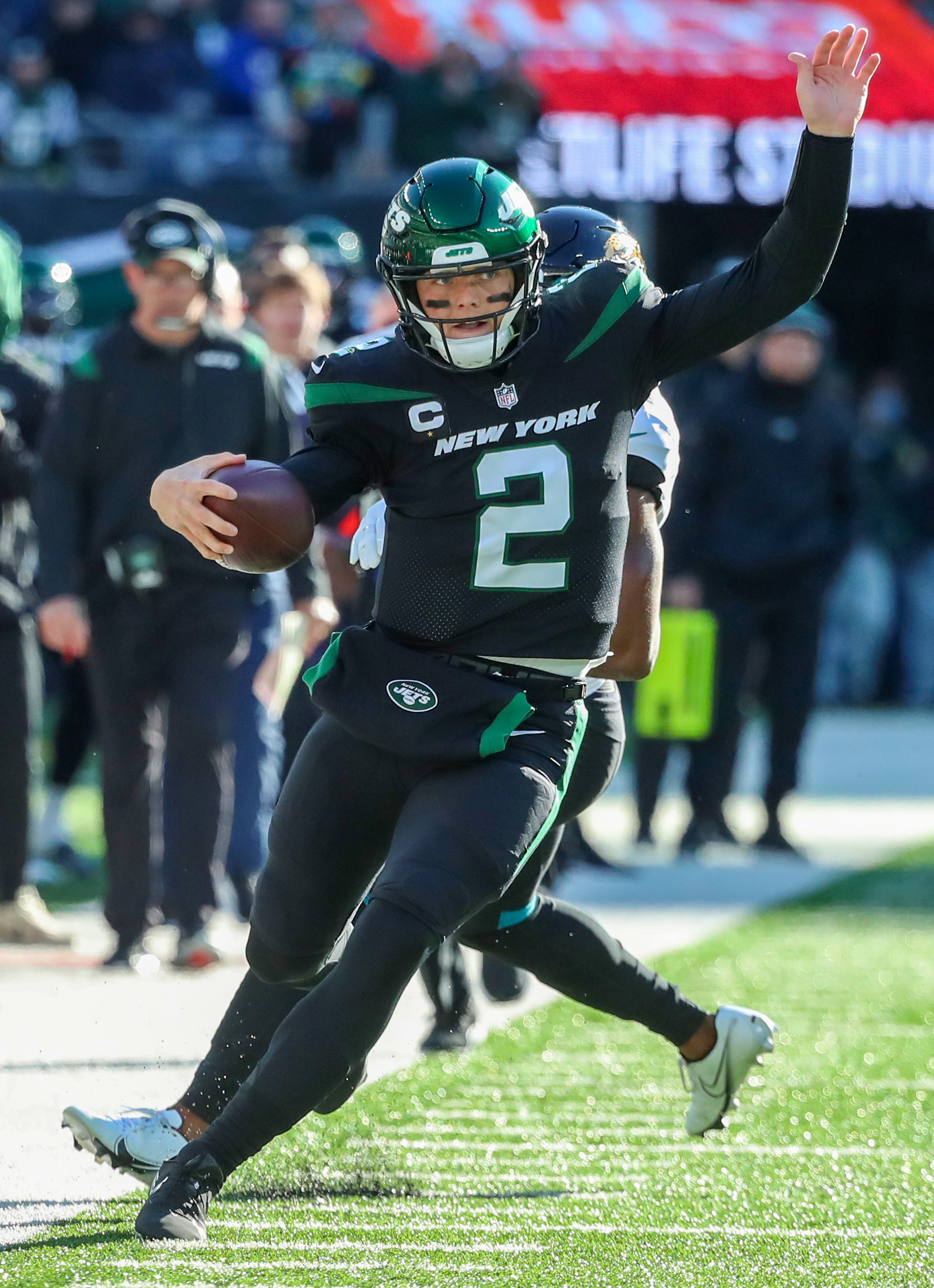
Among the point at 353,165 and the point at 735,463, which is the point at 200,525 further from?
the point at 353,165

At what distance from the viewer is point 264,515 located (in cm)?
338

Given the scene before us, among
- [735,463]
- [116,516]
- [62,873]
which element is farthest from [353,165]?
[116,516]

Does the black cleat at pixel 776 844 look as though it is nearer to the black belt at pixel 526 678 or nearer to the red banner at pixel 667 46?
the black belt at pixel 526 678

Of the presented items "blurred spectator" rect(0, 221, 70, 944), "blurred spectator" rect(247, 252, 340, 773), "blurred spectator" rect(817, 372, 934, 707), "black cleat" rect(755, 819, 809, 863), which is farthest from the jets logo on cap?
"blurred spectator" rect(817, 372, 934, 707)

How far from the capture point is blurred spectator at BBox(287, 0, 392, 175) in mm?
14820

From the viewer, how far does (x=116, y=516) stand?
19.7 feet

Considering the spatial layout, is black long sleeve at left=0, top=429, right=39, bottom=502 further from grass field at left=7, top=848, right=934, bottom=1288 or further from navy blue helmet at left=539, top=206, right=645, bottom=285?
navy blue helmet at left=539, top=206, right=645, bottom=285

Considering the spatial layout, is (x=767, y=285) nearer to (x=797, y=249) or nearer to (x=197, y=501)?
(x=797, y=249)

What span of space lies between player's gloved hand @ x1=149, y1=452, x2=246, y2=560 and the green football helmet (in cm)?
39

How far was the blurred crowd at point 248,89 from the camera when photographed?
14555 mm

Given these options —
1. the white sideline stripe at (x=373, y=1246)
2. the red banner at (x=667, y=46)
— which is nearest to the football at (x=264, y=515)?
the white sideline stripe at (x=373, y=1246)

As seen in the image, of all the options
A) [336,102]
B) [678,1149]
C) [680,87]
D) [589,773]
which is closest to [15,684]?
[589,773]

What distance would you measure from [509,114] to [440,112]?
600 mm

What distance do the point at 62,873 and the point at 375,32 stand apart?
32.9 ft
